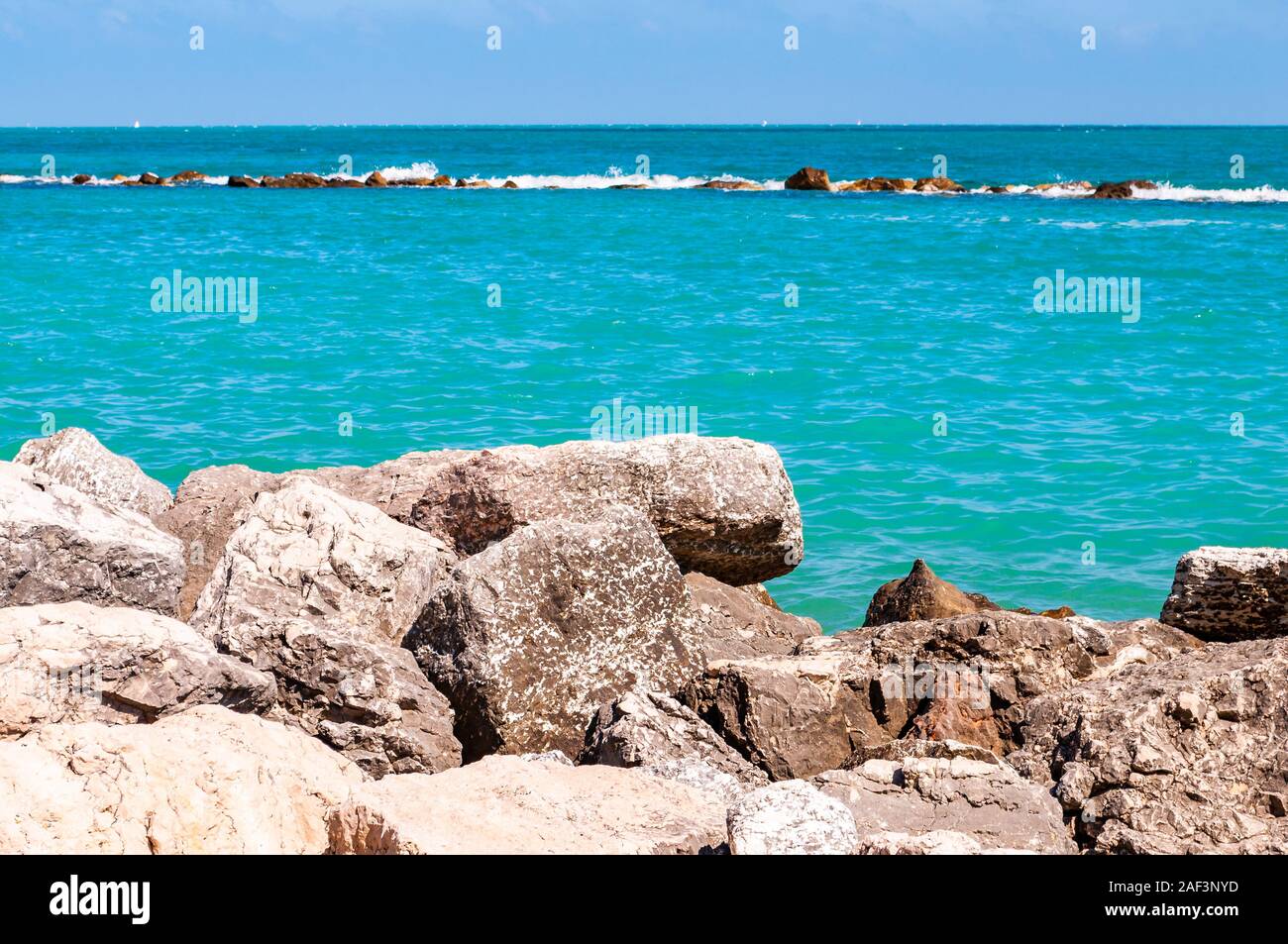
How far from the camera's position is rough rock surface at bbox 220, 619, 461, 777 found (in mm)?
5277

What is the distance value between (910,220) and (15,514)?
117 ft

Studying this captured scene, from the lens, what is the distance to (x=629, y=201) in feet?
163

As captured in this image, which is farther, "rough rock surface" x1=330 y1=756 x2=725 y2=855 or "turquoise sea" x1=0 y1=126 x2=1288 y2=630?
"turquoise sea" x1=0 y1=126 x2=1288 y2=630

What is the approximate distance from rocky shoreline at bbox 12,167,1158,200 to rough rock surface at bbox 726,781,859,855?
47687mm

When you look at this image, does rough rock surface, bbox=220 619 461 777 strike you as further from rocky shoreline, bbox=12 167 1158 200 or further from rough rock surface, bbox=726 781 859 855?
rocky shoreline, bbox=12 167 1158 200

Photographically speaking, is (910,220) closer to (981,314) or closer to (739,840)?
(981,314)

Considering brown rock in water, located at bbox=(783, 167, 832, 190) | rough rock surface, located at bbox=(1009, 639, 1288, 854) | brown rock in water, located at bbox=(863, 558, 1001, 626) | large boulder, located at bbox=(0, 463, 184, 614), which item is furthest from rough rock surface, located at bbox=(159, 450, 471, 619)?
brown rock in water, located at bbox=(783, 167, 832, 190)

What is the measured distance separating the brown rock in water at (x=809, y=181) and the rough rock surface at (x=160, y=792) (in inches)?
2095

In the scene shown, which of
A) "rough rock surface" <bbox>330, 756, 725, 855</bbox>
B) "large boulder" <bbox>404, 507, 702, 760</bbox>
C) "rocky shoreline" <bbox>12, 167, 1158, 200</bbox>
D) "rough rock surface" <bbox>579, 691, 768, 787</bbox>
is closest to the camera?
"rough rock surface" <bbox>330, 756, 725, 855</bbox>

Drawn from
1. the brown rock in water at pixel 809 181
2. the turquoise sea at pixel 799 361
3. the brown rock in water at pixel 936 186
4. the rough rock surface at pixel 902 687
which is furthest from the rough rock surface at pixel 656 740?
the brown rock in water at pixel 809 181

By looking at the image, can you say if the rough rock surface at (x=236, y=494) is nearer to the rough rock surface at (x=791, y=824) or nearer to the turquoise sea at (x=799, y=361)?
the turquoise sea at (x=799, y=361)

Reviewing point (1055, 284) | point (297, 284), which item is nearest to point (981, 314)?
point (1055, 284)

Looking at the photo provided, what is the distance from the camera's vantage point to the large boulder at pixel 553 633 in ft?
18.7

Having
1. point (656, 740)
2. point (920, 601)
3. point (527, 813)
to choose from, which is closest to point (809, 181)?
point (920, 601)
